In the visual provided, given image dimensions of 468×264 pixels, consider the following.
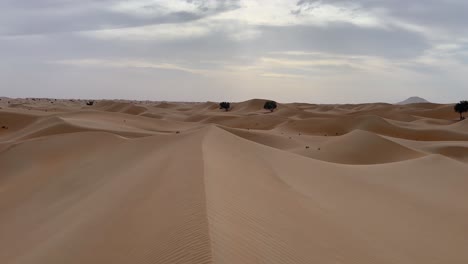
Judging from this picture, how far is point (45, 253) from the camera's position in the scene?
6.46 m

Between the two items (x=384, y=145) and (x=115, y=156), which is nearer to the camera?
(x=115, y=156)

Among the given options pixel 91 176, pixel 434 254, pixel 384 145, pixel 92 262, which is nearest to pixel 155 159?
pixel 91 176

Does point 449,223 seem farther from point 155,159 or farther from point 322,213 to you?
point 155,159

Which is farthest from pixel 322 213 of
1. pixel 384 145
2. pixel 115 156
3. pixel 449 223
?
pixel 384 145

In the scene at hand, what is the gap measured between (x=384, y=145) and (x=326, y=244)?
61.2 feet

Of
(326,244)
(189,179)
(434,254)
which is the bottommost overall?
(434,254)

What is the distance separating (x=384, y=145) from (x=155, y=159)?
615 inches

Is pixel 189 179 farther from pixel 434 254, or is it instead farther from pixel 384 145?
pixel 384 145

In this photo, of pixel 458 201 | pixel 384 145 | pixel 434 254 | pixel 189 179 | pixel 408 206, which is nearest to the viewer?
pixel 434 254

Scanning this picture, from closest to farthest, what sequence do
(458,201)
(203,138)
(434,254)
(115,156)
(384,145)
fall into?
(434,254)
(458,201)
(203,138)
(115,156)
(384,145)

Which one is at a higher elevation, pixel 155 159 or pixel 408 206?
pixel 155 159

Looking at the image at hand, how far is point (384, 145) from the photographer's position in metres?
23.6

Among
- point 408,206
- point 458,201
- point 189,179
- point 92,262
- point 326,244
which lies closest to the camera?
point 92,262

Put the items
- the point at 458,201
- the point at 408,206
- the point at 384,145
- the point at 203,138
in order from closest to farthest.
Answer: the point at 408,206 < the point at 458,201 < the point at 203,138 < the point at 384,145
